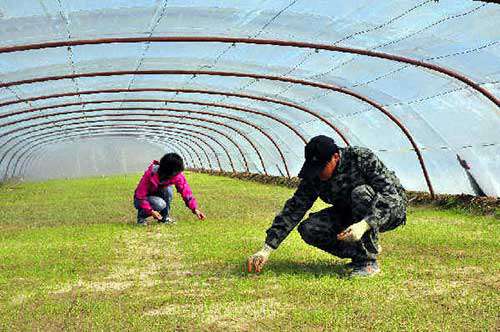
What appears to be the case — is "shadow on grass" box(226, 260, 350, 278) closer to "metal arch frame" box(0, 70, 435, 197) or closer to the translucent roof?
the translucent roof

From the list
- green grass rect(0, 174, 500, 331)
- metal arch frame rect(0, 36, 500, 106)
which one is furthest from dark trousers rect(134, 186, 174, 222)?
metal arch frame rect(0, 36, 500, 106)

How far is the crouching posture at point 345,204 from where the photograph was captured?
5906mm

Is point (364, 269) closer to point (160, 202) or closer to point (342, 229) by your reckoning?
point (342, 229)

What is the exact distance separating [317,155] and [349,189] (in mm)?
766

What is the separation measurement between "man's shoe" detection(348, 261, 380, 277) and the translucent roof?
18.6 ft

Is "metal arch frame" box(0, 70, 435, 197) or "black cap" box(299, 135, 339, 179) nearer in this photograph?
"black cap" box(299, 135, 339, 179)

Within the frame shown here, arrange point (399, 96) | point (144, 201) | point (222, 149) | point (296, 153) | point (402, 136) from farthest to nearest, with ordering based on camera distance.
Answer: point (222, 149) → point (296, 153) → point (402, 136) → point (399, 96) → point (144, 201)

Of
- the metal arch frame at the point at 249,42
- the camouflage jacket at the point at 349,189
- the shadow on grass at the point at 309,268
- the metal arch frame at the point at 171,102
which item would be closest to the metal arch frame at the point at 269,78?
the metal arch frame at the point at 249,42

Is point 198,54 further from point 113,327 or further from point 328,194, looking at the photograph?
point 113,327

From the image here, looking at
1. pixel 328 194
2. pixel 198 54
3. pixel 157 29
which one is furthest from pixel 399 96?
pixel 328 194

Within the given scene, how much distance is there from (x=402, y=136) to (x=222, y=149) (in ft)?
78.0

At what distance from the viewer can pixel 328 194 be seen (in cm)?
644

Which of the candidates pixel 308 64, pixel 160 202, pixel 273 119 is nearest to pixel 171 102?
pixel 273 119

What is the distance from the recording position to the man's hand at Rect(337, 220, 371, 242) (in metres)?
5.61
